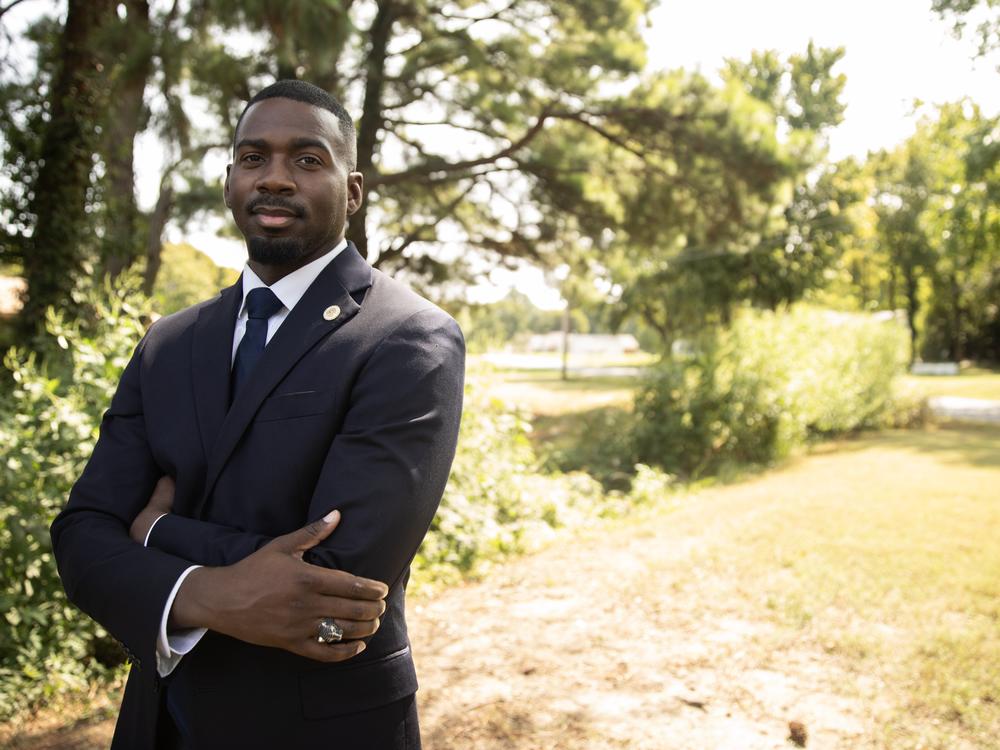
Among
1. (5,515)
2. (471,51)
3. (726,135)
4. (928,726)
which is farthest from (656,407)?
(5,515)

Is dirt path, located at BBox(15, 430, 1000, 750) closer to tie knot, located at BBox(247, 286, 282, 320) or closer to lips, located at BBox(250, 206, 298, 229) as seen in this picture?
tie knot, located at BBox(247, 286, 282, 320)

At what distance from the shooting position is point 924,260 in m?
45.9

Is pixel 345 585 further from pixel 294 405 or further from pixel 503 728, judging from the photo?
pixel 503 728

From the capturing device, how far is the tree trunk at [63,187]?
21.9 ft

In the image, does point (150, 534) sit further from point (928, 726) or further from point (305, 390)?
point (928, 726)

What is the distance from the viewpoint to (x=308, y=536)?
1.43 meters

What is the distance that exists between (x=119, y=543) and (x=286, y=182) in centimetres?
81

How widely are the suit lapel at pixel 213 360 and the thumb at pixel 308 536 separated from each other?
0.29 meters

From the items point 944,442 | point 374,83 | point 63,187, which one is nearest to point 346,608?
point 63,187

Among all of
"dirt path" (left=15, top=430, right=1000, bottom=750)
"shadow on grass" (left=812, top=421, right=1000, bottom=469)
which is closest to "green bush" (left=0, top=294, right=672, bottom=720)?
"dirt path" (left=15, top=430, right=1000, bottom=750)

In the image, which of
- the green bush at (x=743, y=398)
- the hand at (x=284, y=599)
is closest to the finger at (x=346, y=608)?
the hand at (x=284, y=599)

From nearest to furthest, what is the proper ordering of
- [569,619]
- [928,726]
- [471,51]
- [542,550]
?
[928,726]
[569,619]
[542,550]
[471,51]

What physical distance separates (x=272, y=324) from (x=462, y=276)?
13844 mm

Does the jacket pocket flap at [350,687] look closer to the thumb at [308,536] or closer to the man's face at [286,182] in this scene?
the thumb at [308,536]
